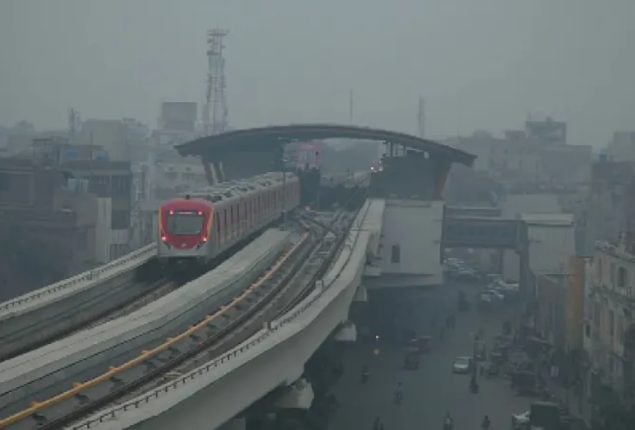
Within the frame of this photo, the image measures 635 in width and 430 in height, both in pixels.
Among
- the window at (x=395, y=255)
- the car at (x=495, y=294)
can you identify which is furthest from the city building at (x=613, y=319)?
the car at (x=495, y=294)

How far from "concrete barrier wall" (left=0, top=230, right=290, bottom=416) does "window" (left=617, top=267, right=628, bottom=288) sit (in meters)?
4.63

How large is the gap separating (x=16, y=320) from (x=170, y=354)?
1363 mm

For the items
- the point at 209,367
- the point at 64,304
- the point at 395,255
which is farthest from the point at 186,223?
the point at 395,255

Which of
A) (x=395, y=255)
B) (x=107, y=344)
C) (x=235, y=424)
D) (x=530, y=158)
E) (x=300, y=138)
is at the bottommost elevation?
(x=235, y=424)

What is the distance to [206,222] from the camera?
10156mm

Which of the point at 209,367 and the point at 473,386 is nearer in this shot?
the point at 209,367

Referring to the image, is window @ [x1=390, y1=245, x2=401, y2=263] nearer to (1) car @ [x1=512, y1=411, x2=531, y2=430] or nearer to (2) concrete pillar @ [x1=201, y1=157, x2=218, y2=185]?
(2) concrete pillar @ [x1=201, y1=157, x2=218, y2=185]

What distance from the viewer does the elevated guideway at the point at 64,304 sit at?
23.7ft

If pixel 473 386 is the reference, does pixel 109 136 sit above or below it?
above

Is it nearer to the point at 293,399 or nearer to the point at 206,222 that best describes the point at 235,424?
the point at 293,399

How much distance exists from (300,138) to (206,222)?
10241mm

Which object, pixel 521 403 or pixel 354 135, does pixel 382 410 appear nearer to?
pixel 521 403

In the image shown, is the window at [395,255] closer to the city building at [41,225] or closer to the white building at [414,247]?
the white building at [414,247]

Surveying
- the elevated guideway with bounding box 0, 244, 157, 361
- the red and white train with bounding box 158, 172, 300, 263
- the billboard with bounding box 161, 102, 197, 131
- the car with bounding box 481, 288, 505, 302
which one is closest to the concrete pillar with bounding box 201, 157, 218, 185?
the car with bounding box 481, 288, 505, 302
